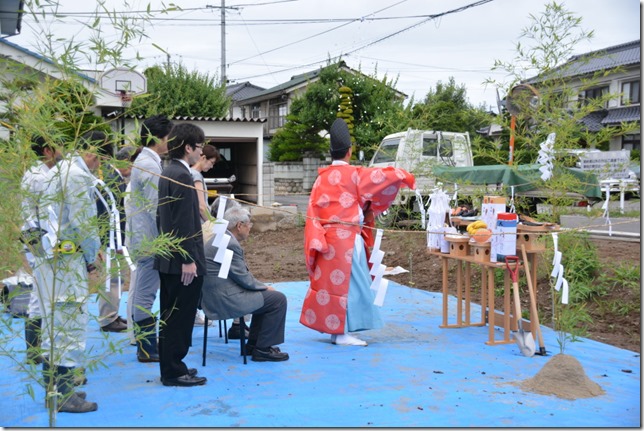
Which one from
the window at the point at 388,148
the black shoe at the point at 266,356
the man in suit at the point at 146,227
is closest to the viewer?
the man in suit at the point at 146,227

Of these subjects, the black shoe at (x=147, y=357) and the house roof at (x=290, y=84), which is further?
the house roof at (x=290, y=84)

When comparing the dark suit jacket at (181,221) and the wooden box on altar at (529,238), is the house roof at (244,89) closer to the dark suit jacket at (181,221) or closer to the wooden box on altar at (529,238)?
the wooden box on altar at (529,238)

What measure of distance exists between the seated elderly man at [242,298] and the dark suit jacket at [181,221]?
1.39ft

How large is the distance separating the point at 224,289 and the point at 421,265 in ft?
15.0

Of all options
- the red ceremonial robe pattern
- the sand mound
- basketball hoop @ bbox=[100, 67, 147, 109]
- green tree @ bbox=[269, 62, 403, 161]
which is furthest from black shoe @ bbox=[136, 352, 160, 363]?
green tree @ bbox=[269, 62, 403, 161]

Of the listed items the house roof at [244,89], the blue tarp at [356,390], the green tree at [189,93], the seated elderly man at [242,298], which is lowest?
the blue tarp at [356,390]

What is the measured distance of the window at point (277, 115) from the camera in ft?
93.7

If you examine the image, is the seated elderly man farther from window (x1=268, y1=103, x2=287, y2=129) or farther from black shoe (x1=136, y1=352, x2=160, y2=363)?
window (x1=268, y1=103, x2=287, y2=129)

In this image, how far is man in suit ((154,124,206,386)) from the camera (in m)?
3.37

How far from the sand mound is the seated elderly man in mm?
1527

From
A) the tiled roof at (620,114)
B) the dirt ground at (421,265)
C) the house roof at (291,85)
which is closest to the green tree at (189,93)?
the house roof at (291,85)

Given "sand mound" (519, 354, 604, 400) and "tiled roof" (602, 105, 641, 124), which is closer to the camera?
"sand mound" (519, 354, 604, 400)

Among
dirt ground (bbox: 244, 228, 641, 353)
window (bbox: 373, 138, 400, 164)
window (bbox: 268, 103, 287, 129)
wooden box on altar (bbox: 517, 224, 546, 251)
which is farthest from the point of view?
window (bbox: 268, 103, 287, 129)

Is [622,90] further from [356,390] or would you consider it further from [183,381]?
[183,381]
